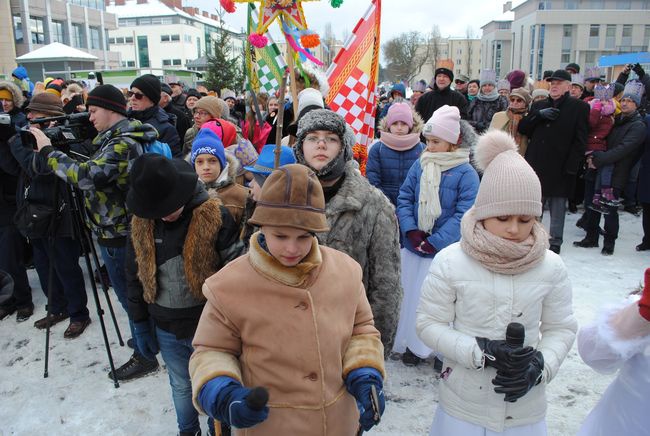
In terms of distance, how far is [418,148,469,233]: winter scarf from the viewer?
3.51 meters

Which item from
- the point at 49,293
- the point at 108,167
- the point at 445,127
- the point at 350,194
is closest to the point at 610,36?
the point at 445,127

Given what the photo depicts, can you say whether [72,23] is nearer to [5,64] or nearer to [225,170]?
[5,64]

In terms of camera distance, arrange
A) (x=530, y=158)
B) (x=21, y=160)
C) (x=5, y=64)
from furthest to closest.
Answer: (x=5, y=64), (x=530, y=158), (x=21, y=160)

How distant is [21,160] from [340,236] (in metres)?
2.88

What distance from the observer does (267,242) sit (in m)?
1.68

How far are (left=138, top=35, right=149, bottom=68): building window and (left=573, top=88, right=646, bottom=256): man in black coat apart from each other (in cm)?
7845

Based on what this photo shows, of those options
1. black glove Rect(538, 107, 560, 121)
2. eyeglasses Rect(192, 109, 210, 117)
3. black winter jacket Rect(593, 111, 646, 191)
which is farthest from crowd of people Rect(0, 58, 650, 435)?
black winter jacket Rect(593, 111, 646, 191)

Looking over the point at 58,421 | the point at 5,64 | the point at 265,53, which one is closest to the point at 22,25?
the point at 5,64

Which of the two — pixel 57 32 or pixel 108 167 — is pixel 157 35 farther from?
pixel 108 167

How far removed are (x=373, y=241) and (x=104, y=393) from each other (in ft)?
7.74

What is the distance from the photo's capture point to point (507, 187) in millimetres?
1995

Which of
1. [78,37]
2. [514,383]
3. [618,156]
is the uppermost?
[78,37]

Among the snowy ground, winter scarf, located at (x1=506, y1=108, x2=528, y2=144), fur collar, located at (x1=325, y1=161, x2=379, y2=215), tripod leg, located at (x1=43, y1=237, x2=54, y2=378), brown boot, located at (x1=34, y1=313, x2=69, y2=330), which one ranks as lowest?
the snowy ground

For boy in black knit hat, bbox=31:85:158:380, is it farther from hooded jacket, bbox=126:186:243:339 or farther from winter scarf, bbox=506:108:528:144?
winter scarf, bbox=506:108:528:144
